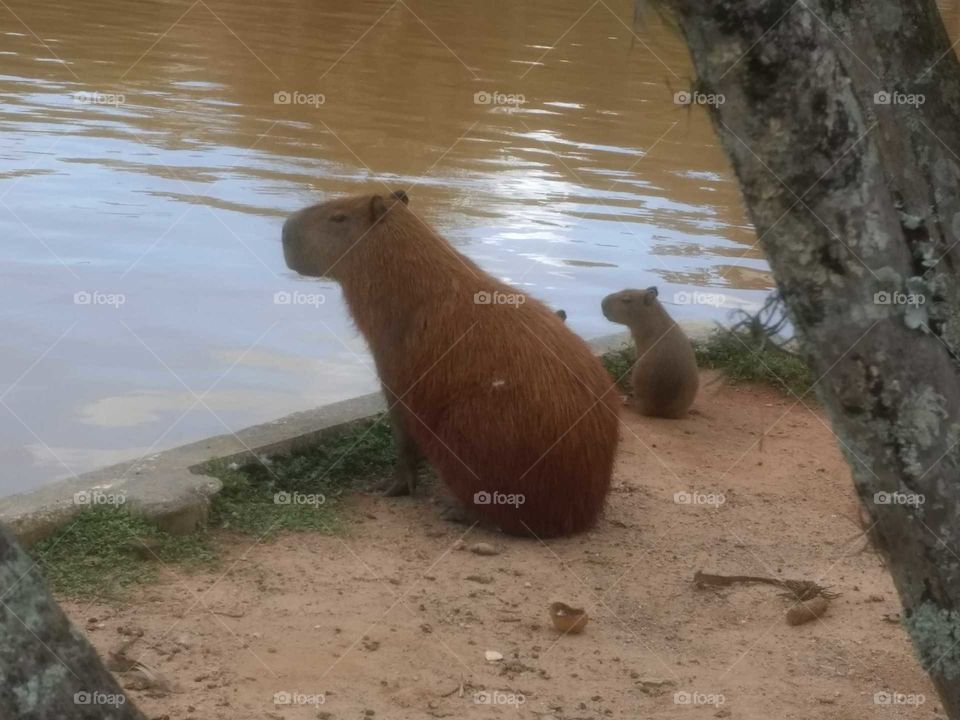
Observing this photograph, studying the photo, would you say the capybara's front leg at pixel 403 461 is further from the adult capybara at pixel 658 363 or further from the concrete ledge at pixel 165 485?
the adult capybara at pixel 658 363

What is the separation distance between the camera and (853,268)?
3033 mm

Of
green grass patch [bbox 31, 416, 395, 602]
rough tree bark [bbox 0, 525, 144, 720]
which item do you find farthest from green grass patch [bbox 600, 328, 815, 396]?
rough tree bark [bbox 0, 525, 144, 720]

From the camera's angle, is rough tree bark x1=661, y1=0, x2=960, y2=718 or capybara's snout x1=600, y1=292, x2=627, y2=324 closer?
rough tree bark x1=661, y1=0, x2=960, y2=718

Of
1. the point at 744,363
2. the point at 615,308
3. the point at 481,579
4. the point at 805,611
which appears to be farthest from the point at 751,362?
the point at 481,579

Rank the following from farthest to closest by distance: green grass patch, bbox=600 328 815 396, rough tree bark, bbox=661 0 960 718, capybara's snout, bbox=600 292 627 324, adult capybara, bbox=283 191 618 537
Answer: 1. capybara's snout, bbox=600 292 627 324
2. green grass patch, bbox=600 328 815 396
3. adult capybara, bbox=283 191 618 537
4. rough tree bark, bbox=661 0 960 718

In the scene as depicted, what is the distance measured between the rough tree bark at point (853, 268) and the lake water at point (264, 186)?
2497 millimetres

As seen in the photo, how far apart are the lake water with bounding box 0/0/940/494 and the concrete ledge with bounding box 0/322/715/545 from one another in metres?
0.57

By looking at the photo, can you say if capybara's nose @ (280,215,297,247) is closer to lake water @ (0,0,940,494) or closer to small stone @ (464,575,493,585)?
lake water @ (0,0,940,494)

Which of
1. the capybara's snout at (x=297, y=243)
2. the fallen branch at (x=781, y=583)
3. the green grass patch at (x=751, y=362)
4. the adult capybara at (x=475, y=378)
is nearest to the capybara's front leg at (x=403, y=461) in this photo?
the adult capybara at (x=475, y=378)

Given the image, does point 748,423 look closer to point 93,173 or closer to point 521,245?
point 521,245

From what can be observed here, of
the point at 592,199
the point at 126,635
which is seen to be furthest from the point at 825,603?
the point at 592,199

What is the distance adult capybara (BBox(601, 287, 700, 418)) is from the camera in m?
7.50

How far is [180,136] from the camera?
1362 cm

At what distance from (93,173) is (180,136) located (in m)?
1.95
